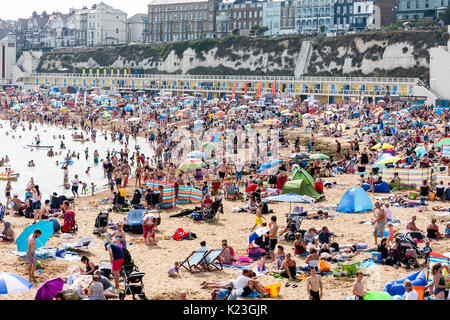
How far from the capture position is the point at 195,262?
1088 centimetres

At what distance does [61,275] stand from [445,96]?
4343 centimetres

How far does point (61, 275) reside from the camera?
34.4 feet

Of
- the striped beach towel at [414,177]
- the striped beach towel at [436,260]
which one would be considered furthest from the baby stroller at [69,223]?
the striped beach towel at [414,177]

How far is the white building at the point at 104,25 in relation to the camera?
342 feet

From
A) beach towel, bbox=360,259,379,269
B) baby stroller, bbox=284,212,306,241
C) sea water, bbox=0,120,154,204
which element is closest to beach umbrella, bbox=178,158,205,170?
sea water, bbox=0,120,154,204

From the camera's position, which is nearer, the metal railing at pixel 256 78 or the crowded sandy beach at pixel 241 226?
the crowded sandy beach at pixel 241 226

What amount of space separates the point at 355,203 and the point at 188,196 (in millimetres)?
4690

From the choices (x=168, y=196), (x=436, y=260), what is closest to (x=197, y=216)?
(x=168, y=196)

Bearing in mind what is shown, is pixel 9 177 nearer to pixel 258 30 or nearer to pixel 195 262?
pixel 195 262

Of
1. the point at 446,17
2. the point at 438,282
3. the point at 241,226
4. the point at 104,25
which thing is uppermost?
the point at 104,25

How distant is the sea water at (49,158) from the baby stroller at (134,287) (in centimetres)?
1293

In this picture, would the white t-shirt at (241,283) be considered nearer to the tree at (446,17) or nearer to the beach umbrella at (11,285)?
the beach umbrella at (11,285)

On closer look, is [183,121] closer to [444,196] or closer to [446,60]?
[446,60]
